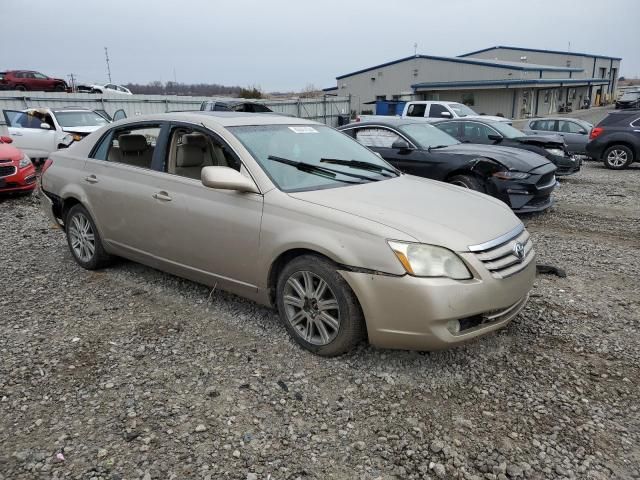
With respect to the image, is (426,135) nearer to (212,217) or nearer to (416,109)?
(212,217)

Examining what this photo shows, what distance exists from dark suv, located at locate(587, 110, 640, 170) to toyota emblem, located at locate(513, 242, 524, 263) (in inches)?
484

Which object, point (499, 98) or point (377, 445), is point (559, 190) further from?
point (499, 98)

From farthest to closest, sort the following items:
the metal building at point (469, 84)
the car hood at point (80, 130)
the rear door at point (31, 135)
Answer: the metal building at point (469, 84)
the car hood at point (80, 130)
the rear door at point (31, 135)

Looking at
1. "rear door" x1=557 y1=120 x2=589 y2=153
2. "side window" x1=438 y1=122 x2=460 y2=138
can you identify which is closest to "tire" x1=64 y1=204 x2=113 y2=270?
"side window" x1=438 y1=122 x2=460 y2=138

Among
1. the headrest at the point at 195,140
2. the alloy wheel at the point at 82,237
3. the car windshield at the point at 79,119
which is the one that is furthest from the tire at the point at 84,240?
the car windshield at the point at 79,119

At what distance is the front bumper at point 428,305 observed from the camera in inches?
115

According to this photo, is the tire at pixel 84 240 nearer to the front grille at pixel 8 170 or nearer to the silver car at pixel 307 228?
the silver car at pixel 307 228

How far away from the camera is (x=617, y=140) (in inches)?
531

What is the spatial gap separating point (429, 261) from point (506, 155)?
5.30m

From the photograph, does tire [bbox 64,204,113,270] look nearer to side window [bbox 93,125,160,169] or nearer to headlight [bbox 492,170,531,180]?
side window [bbox 93,125,160,169]

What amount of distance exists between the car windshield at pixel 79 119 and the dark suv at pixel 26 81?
20005mm

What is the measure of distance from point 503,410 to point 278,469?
136 cm

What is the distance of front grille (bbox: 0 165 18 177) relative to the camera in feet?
28.6

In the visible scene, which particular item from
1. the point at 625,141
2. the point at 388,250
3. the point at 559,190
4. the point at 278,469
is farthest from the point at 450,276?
the point at 625,141
